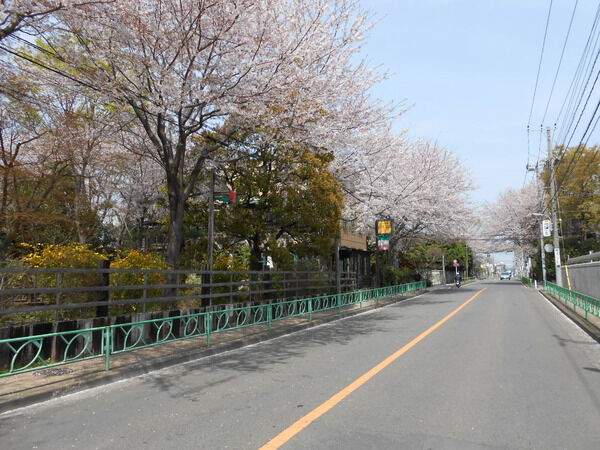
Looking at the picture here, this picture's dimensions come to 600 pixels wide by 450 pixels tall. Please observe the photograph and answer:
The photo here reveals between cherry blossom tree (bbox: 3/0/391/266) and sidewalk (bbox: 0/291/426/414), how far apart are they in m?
3.21

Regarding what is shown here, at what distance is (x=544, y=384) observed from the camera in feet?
21.7

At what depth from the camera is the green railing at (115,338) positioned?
275 inches

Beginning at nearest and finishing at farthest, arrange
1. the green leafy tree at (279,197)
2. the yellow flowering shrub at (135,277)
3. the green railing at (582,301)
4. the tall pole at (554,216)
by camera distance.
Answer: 1. the yellow flowering shrub at (135,277)
2. the green railing at (582,301)
3. the green leafy tree at (279,197)
4. the tall pole at (554,216)

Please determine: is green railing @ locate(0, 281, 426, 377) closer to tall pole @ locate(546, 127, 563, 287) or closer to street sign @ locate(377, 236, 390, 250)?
street sign @ locate(377, 236, 390, 250)

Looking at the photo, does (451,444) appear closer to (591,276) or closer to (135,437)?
(135,437)

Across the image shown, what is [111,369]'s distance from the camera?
24.5 feet

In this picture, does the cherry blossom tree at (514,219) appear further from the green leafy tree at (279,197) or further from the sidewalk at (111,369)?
the sidewalk at (111,369)

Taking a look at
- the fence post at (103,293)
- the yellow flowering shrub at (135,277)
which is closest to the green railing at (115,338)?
the fence post at (103,293)

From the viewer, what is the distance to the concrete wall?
15.9 meters

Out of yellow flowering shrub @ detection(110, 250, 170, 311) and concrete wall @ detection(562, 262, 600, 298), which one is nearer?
yellow flowering shrub @ detection(110, 250, 170, 311)

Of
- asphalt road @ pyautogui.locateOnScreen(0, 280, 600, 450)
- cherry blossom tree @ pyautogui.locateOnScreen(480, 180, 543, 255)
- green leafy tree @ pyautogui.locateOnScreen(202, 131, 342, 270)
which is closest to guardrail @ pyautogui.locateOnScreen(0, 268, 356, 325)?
green leafy tree @ pyautogui.locateOnScreen(202, 131, 342, 270)

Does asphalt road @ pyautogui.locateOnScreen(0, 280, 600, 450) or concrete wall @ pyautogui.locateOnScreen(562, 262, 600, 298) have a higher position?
concrete wall @ pyautogui.locateOnScreen(562, 262, 600, 298)

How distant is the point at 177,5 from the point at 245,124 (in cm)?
350

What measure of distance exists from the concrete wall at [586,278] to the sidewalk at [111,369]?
37.6ft
